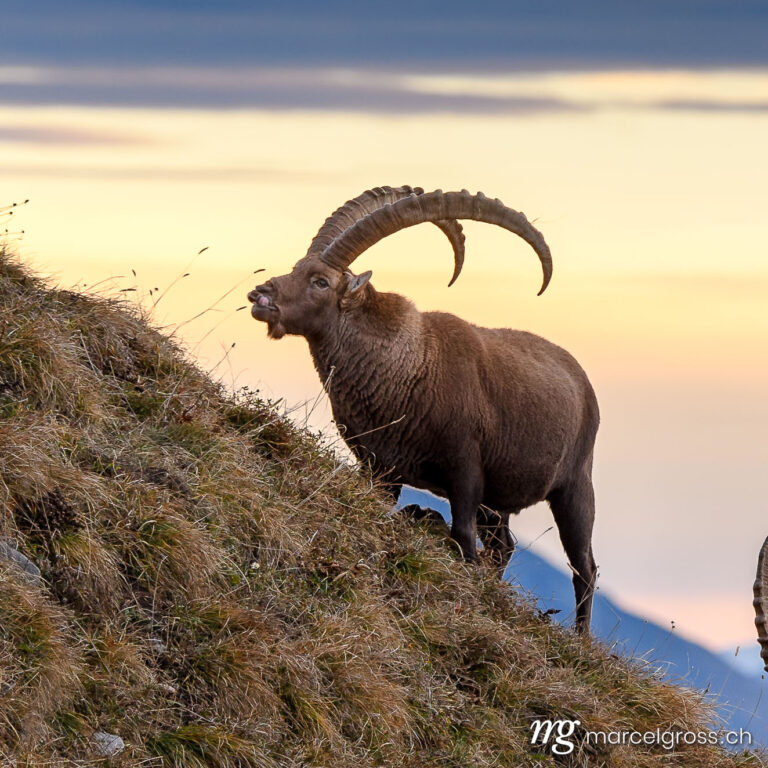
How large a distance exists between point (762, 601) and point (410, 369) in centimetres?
353

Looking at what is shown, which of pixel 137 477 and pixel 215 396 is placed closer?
pixel 137 477

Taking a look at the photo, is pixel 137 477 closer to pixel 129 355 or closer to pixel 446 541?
pixel 129 355

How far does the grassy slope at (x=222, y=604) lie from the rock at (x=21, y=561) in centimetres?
7

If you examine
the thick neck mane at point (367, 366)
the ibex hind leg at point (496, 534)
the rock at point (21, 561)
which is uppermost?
the thick neck mane at point (367, 366)

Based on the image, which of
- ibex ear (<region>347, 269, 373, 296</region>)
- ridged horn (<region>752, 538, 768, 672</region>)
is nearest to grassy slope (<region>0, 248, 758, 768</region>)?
ridged horn (<region>752, 538, 768, 672</region>)

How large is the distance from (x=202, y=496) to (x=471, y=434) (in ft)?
12.0

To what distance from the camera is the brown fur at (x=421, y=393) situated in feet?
35.5

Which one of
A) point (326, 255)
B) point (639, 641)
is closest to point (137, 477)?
point (326, 255)

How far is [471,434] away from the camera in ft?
36.1

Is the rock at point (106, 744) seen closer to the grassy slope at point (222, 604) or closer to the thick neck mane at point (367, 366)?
the grassy slope at point (222, 604)

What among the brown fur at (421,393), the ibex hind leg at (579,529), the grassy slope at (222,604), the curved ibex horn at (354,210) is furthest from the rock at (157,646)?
the ibex hind leg at (579,529)

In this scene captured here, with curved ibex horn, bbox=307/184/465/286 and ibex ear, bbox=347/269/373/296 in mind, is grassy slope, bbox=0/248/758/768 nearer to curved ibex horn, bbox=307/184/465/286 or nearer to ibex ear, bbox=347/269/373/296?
ibex ear, bbox=347/269/373/296

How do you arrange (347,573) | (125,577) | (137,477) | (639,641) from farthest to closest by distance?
(639,641)
(347,573)
(137,477)
(125,577)

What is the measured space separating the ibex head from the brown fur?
0.04 feet
